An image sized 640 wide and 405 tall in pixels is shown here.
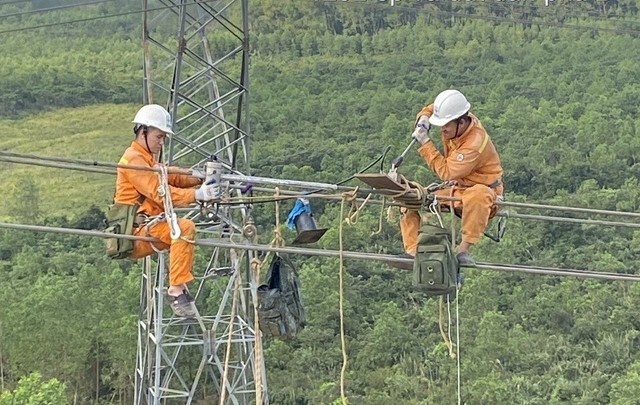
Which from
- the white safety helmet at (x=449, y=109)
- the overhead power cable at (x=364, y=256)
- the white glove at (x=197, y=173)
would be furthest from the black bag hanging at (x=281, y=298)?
the white safety helmet at (x=449, y=109)

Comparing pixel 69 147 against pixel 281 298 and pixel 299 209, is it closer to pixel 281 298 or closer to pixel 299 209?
pixel 281 298

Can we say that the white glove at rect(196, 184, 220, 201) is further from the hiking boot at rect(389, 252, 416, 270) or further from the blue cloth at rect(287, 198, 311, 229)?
the hiking boot at rect(389, 252, 416, 270)

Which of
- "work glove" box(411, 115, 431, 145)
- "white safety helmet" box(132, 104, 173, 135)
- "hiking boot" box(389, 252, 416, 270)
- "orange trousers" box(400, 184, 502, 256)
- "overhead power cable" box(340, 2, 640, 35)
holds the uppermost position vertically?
"overhead power cable" box(340, 2, 640, 35)

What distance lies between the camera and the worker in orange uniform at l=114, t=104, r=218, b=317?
581 centimetres

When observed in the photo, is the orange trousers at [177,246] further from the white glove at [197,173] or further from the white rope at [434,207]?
the white rope at [434,207]

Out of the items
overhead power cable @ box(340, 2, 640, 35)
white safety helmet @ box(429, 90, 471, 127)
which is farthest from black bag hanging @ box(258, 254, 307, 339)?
overhead power cable @ box(340, 2, 640, 35)

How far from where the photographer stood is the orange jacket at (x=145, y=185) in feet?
19.0

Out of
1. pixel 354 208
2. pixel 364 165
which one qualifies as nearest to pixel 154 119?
pixel 354 208

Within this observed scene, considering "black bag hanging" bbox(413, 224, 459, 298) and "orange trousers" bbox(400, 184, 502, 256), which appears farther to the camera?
"orange trousers" bbox(400, 184, 502, 256)

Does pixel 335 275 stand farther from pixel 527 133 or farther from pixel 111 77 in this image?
pixel 111 77

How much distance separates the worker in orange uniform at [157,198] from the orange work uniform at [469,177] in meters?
1.39

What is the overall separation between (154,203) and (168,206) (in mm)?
395

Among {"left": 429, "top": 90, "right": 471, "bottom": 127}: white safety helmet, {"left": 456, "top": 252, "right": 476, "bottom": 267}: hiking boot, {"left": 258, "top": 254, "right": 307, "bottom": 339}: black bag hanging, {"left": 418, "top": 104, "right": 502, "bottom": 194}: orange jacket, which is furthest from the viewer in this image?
{"left": 258, "top": 254, "right": 307, "bottom": 339}: black bag hanging

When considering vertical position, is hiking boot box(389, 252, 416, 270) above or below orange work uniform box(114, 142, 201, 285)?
below
